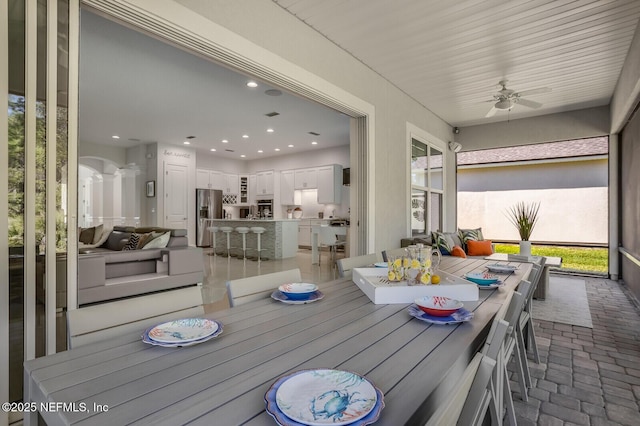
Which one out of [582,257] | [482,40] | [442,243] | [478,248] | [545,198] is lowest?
[582,257]

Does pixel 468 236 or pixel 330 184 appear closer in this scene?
pixel 468 236

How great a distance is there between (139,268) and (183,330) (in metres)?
4.00

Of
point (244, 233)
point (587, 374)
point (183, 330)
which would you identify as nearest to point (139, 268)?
point (244, 233)

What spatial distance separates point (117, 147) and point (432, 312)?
10162 mm

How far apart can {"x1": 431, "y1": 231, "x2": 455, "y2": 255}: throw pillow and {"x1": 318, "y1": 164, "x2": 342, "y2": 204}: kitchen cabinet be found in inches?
A: 159

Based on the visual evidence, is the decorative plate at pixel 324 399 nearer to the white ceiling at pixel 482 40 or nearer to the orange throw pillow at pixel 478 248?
the white ceiling at pixel 482 40

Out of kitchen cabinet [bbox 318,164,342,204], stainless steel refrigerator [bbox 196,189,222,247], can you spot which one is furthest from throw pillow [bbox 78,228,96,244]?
kitchen cabinet [bbox 318,164,342,204]

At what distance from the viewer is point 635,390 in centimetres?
217

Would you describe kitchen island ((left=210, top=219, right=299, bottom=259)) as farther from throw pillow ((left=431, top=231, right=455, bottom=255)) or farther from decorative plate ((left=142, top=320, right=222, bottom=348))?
decorative plate ((left=142, top=320, right=222, bottom=348))

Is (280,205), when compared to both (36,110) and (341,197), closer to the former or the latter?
(341,197)

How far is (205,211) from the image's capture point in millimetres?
9625

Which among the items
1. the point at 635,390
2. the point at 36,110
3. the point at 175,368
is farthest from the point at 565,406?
the point at 36,110

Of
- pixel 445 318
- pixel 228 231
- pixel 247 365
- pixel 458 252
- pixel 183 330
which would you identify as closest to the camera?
pixel 247 365

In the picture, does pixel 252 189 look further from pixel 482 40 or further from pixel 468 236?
pixel 482 40
